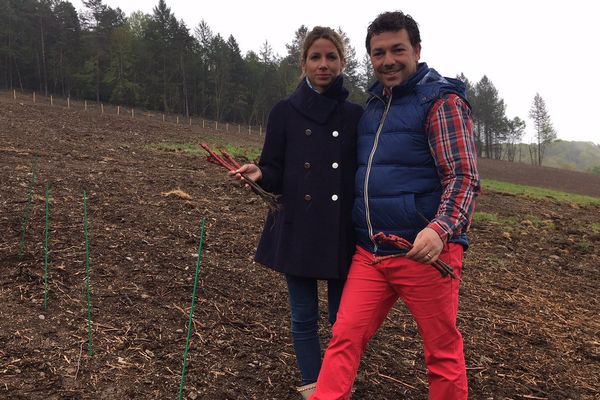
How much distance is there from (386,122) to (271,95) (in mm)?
48723

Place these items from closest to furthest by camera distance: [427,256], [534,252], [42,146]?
[427,256] < [534,252] < [42,146]

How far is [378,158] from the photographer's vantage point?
71.4 inches

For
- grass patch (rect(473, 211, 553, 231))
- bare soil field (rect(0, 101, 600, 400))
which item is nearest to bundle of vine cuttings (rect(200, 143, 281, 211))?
bare soil field (rect(0, 101, 600, 400))

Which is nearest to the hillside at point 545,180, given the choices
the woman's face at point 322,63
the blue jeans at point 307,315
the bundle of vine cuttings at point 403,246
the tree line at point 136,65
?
the tree line at point 136,65

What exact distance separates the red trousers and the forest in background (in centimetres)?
4349

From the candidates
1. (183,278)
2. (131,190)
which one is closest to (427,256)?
(183,278)

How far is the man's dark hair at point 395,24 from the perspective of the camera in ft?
5.91

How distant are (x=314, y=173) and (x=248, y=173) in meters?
0.31

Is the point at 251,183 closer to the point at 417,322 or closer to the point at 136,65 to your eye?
the point at 417,322

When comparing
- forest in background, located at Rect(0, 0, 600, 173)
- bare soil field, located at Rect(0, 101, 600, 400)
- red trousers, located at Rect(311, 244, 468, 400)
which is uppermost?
forest in background, located at Rect(0, 0, 600, 173)

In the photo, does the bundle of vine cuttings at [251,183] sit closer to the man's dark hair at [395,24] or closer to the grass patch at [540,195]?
the man's dark hair at [395,24]

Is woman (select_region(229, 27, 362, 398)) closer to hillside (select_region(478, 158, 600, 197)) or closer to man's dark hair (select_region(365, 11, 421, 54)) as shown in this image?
man's dark hair (select_region(365, 11, 421, 54))

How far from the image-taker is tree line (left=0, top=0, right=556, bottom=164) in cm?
4350

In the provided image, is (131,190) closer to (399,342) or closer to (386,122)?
(399,342)
